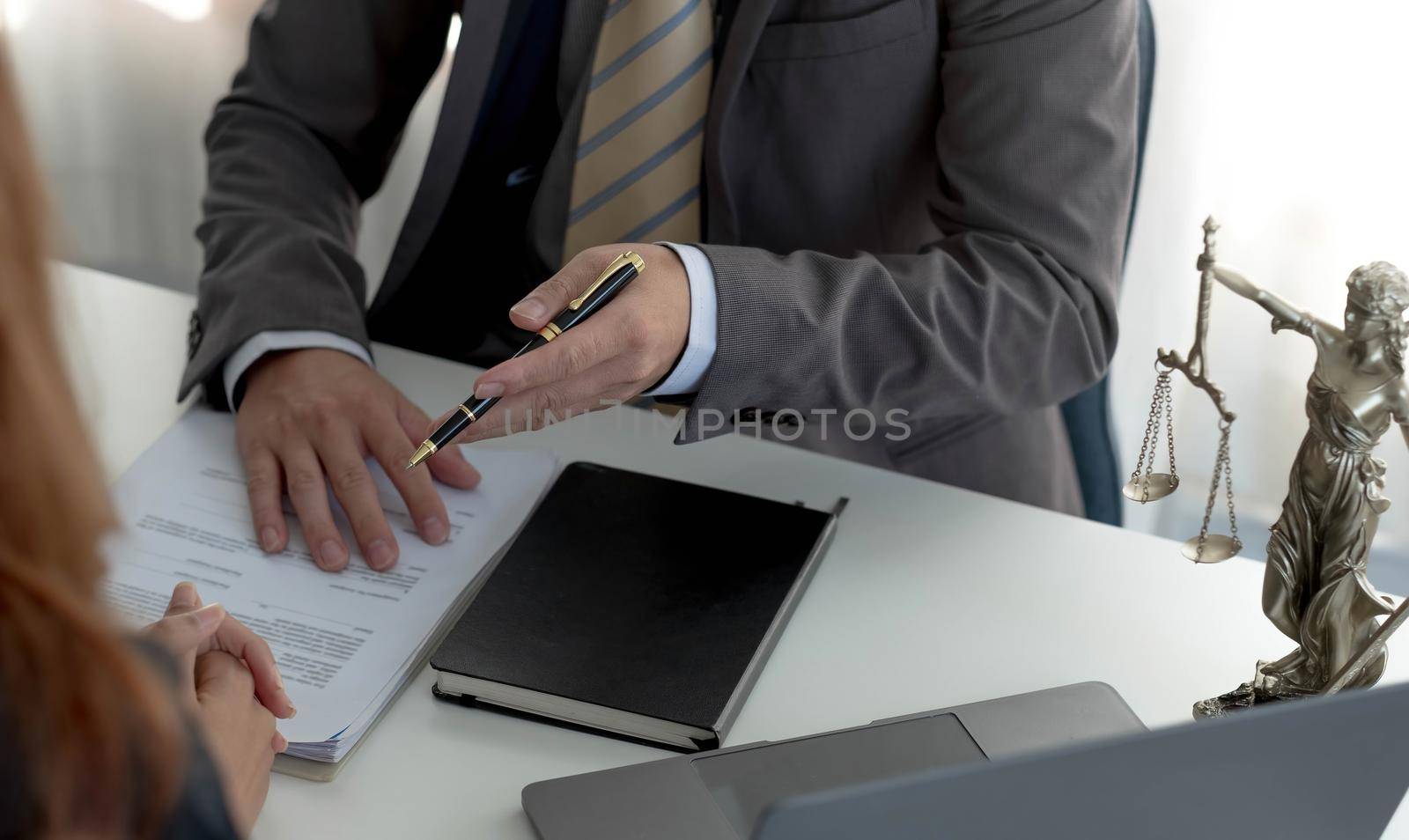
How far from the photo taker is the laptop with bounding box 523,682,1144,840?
0.62m

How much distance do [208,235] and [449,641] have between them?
0.55m

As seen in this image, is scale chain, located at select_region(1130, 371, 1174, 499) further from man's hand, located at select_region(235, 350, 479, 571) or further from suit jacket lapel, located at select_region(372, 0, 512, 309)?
suit jacket lapel, located at select_region(372, 0, 512, 309)

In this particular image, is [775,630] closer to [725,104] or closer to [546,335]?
[546,335]

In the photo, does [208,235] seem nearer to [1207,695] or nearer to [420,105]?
[1207,695]

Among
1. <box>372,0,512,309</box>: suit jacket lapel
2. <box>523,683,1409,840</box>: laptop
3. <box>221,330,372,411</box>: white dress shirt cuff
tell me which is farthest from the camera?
<box>372,0,512,309</box>: suit jacket lapel

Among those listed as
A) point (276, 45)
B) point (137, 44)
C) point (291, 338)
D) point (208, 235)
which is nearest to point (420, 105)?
point (137, 44)

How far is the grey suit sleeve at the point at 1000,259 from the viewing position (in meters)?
0.86

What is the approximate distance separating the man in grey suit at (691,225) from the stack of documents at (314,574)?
0.02 m

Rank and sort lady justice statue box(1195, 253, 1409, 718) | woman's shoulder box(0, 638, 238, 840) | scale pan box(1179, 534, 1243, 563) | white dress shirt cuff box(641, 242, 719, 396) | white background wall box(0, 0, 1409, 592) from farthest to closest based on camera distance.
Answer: white background wall box(0, 0, 1409, 592)
white dress shirt cuff box(641, 242, 719, 396)
scale pan box(1179, 534, 1243, 563)
lady justice statue box(1195, 253, 1409, 718)
woman's shoulder box(0, 638, 238, 840)

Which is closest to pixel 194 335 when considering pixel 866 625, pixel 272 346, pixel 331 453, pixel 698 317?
pixel 272 346

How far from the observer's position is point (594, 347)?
743 millimetres

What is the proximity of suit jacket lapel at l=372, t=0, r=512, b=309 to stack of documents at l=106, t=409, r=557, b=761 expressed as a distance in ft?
0.97

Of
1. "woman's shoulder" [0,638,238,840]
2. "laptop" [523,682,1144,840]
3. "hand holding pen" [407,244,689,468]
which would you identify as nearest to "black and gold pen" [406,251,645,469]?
"hand holding pen" [407,244,689,468]

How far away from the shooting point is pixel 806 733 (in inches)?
28.0
